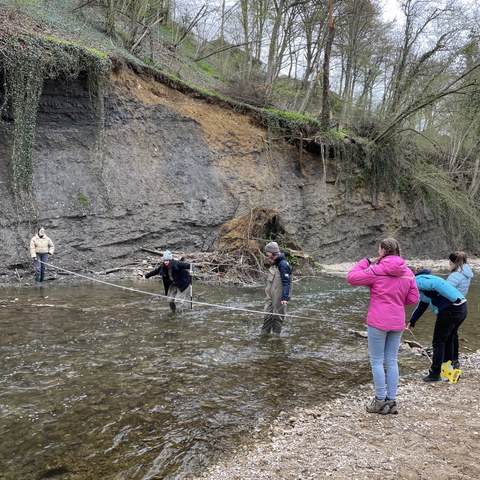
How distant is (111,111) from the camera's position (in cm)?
1686

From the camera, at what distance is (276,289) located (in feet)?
26.9

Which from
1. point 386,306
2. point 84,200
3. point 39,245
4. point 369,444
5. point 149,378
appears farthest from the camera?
point 84,200

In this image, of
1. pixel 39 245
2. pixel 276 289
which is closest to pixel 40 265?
pixel 39 245

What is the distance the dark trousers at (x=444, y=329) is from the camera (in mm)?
5914

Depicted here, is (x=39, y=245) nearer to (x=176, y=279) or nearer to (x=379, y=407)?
(x=176, y=279)

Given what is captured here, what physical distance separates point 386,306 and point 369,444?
1.43 meters

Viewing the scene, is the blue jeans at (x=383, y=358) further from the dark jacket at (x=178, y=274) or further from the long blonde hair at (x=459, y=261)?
the dark jacket at (x=178, y=274)

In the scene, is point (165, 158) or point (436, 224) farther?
point (436, 224)

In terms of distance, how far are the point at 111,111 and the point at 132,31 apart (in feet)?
19.5

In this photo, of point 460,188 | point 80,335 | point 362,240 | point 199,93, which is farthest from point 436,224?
point 80,335

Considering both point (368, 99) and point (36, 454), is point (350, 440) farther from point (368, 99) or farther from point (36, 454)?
point (368, 99)

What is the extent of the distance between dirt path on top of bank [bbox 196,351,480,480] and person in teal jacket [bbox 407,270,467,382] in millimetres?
670

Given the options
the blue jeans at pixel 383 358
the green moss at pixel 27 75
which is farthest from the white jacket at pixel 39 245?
the blue jeans at pixel 383 358


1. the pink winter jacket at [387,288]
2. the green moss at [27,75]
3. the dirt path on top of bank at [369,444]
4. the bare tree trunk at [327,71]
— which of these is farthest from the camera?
the bare tree trunk at [327,71]
